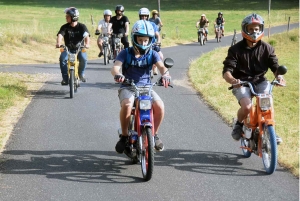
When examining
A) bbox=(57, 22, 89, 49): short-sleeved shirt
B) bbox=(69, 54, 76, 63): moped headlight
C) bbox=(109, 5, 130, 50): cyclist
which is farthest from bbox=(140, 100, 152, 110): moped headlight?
bbox=(109, 5, 130, 50): cyclist

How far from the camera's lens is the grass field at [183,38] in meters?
12.7

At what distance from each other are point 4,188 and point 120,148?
1544 millimetres

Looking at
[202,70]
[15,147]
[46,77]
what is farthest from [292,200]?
[202,70]

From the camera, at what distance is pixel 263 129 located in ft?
24.1

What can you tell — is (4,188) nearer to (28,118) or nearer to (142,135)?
(142,135)

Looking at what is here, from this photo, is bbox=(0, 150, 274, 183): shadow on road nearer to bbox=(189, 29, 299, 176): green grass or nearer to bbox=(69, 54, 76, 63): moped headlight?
bbox=(189, 29, 299, 176): green grass

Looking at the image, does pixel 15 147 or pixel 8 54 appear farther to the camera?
pixel 8 54

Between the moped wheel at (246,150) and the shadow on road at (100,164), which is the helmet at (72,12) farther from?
the moped wheel at (246,150)

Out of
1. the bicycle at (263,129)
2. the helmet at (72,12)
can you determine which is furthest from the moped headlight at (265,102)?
the helmet at (72,12)

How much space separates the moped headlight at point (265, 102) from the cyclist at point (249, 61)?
27cm

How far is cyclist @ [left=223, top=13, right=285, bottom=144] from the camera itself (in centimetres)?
761

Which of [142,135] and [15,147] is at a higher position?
[142,135]

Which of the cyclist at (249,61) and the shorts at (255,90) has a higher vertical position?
the cyclist at (249,61)

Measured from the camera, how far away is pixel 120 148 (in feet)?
24.7
